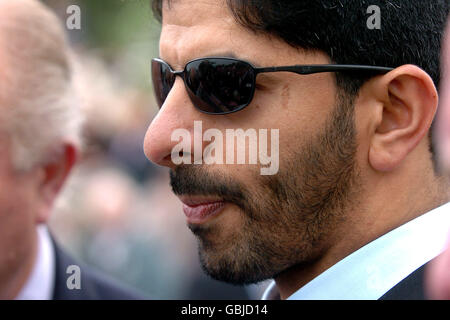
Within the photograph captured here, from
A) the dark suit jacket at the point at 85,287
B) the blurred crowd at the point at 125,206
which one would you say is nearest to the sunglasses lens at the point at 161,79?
the dark suit jacket at the point at 85,287

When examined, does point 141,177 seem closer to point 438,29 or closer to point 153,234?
point 153,234

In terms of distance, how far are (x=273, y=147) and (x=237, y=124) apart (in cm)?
15

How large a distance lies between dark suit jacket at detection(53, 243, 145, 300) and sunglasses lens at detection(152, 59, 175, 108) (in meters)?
1.00

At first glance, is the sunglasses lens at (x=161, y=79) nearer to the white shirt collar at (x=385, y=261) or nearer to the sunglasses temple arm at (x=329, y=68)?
the sunglasses temple arm at (x=329, y=68)

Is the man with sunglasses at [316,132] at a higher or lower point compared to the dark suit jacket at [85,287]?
higher

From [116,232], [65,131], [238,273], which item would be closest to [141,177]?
[116,232]

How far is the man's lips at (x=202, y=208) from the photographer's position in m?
2.04

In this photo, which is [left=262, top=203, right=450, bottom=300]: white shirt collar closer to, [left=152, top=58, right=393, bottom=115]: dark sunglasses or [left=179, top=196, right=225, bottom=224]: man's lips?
[left=179, top=196, right=225, bottom=224]: man's lips

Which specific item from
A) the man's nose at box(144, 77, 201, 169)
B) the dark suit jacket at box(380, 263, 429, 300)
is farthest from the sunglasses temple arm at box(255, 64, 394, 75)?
the dark suit jacket at box(380, 263, 429, 300)

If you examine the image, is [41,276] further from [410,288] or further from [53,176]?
[410,288]

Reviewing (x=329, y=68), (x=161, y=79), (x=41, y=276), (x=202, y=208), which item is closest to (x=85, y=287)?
(x=41, y=276)

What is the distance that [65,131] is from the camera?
A: 2824 mm

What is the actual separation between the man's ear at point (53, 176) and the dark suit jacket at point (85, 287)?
26 cm

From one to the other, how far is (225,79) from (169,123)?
244 mm
